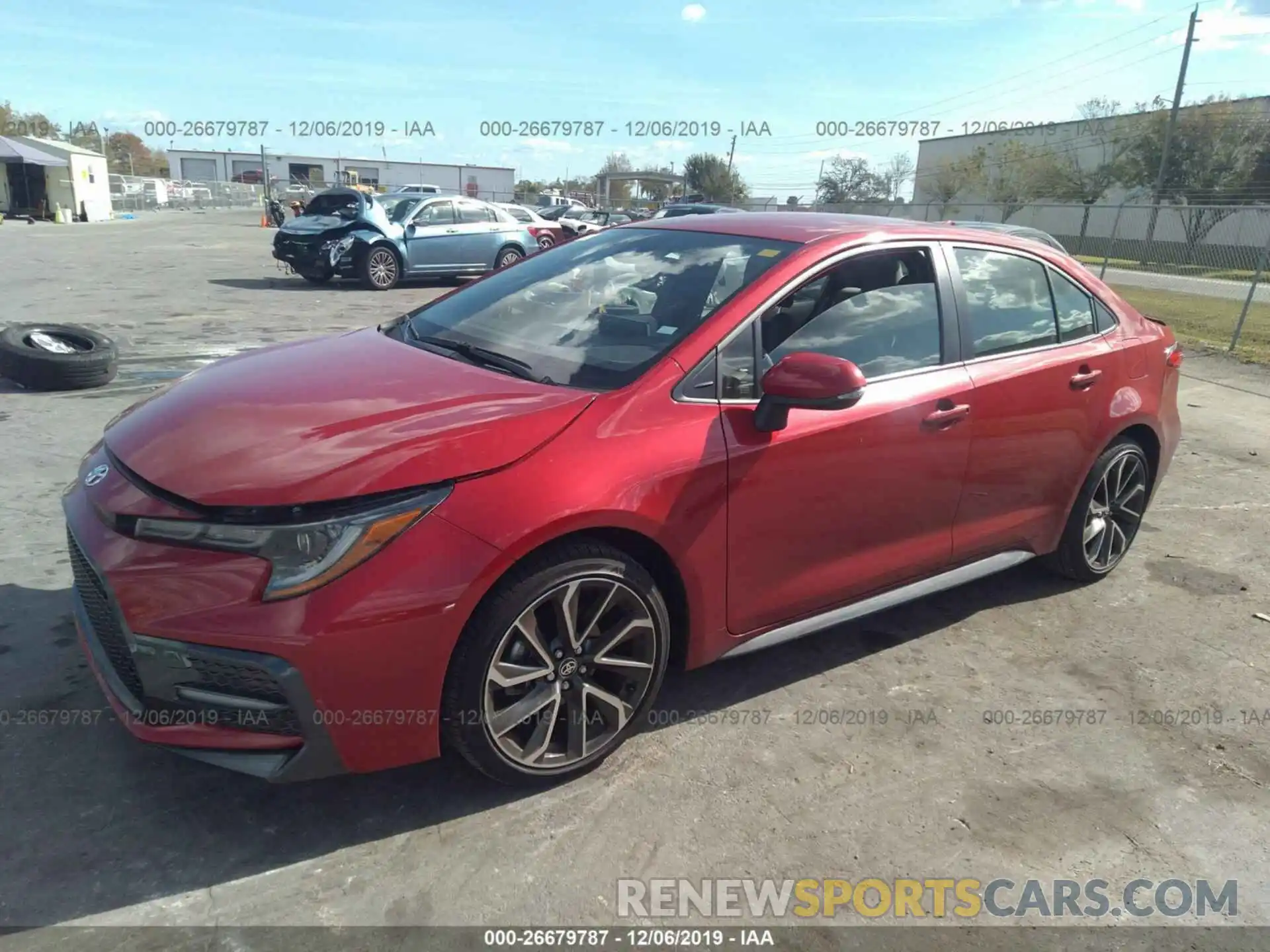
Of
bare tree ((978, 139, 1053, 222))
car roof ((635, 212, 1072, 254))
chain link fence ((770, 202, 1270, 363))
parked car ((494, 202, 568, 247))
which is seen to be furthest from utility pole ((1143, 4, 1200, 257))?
car roof ((635, 212, 1072, 254))

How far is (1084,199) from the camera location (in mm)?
52531

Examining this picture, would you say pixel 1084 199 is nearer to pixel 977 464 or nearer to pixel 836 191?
pixel 836 191

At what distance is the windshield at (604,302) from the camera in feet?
10.1

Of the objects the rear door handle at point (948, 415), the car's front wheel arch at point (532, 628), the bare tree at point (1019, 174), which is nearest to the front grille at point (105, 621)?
the car's front wheel arch at point (532, 628)

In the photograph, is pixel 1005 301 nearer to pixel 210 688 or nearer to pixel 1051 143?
pixel 210 688

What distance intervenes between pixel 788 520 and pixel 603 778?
3.44 feet

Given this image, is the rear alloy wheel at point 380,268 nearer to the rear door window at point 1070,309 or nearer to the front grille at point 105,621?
the rear door window at point 1070,309

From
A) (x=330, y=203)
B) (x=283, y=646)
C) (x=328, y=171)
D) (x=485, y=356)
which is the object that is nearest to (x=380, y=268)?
(x=330, y=203)

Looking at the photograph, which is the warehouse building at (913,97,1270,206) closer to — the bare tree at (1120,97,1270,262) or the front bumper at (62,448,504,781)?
the bare tree at (1120,97,1270,262)

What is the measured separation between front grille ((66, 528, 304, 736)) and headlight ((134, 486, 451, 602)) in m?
0.21

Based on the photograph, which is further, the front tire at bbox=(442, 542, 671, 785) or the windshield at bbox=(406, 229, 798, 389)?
the windshield at bbox=(406, 229, 798, 389)

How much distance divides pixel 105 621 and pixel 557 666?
128 centimetres

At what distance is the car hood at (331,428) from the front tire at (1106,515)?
2.73 metres

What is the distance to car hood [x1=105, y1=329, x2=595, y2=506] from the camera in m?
2.39
